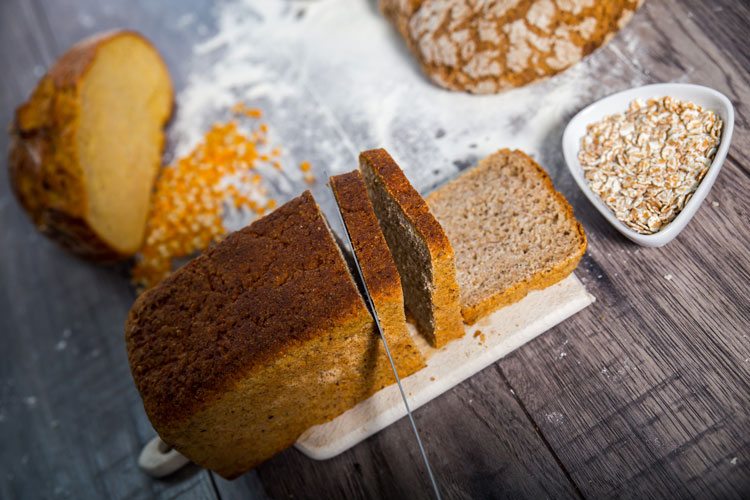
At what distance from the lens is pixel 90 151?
2.47 m

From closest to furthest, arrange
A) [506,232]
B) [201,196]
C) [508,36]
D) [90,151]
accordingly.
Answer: [506,232] < [508,36] < [90,151] < [201,196]

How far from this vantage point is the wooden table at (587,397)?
1741 mm

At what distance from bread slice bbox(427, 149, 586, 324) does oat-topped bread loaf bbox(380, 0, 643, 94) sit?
1.45 feet

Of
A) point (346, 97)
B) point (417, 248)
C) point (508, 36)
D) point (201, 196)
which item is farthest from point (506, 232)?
point (201, 196)

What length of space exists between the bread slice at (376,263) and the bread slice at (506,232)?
0.25 meters

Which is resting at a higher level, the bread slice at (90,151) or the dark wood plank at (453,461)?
the bread slice at (90,151)

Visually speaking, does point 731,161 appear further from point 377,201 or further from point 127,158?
point 127,158

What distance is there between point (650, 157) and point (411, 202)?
32.6 inches

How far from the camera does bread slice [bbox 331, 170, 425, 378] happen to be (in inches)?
62.6

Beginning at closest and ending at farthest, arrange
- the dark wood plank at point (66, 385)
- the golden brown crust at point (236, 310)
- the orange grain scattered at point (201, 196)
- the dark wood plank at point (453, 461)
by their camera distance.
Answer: the golden brown crust at point (236, 310)
the dark wood plank at point (453, 461)
the dark wood plank at point (66, 385)
the orange grain scattered at point (201, 196)

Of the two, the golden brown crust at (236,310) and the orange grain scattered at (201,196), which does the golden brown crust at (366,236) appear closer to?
the golden brown crust at (236,310)

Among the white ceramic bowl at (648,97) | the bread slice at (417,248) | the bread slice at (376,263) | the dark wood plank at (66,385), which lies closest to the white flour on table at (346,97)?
the white ceramic bowl at (648,97)

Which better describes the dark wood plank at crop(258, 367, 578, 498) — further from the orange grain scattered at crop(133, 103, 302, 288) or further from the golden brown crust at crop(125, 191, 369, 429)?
the orange grain scattered at crop(133, 103, 302, 288)

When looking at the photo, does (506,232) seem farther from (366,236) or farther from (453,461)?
(453,461)
